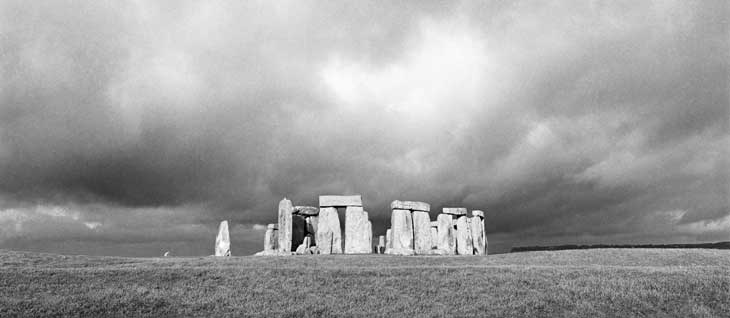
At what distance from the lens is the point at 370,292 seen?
15.9 metres

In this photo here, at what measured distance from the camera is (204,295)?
15320mm

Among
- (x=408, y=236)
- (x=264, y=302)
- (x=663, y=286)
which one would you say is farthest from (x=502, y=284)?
(x=408, y=236)

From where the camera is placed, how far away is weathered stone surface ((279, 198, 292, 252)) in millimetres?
28417

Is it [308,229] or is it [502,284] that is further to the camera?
[308,229]

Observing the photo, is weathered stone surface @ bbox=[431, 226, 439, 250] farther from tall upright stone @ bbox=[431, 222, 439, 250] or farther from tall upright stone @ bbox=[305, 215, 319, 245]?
tall upright stone @ bbox=[305, 215, 319, 245]

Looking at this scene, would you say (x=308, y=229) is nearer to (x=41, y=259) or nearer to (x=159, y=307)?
(x=41, y=259)

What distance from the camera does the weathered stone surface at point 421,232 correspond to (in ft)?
99.1

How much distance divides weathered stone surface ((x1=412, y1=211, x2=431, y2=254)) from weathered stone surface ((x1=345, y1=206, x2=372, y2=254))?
294cm

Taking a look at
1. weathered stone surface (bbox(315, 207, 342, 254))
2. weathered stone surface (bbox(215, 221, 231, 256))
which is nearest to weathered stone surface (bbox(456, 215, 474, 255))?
weathered stone surface (bbox(315, 207, 342, 254))

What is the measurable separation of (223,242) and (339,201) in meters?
7.35

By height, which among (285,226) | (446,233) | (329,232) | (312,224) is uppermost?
(312,224)

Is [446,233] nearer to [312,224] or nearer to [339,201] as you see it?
[339,201]

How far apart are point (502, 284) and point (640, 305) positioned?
3.95 meters

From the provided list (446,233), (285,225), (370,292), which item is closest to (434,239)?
(446,233)
